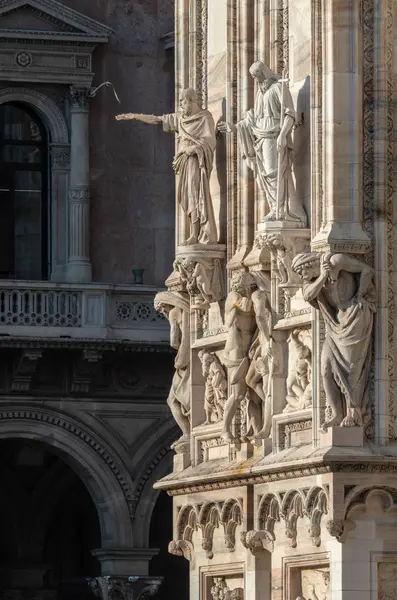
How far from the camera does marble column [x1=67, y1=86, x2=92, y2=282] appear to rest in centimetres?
5600

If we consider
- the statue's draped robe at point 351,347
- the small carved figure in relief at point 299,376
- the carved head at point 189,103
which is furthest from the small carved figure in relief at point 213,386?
the statue's draped robe at point 351,347

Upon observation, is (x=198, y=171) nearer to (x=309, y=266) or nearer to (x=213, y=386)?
(x=213, y=386)

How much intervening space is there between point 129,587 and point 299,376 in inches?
680

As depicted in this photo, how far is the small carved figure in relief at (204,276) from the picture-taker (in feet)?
130

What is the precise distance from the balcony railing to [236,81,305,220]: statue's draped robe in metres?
16.1

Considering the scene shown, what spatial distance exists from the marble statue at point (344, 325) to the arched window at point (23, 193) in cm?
2068

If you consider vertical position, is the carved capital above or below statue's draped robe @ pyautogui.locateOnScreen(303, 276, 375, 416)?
below

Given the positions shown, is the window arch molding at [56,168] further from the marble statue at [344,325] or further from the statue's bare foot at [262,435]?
the marble statue at [344,325]

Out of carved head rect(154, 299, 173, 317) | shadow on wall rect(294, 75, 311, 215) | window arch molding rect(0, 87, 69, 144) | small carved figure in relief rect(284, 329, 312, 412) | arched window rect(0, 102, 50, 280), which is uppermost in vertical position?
window arch molding rect(0, 87, 69, 144)

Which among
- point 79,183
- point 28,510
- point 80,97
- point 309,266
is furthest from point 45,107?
point 309,266

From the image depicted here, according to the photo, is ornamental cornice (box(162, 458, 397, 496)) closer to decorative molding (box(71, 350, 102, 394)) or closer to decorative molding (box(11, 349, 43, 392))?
decorative molding (box(11, 349, 43, 392))

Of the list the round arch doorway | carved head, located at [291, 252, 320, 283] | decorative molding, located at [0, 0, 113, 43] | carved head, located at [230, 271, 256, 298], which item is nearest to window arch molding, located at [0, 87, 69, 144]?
decorative molding, located at [0, 0, 113, 43]

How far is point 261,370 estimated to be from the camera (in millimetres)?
38125

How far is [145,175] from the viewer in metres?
56.5
